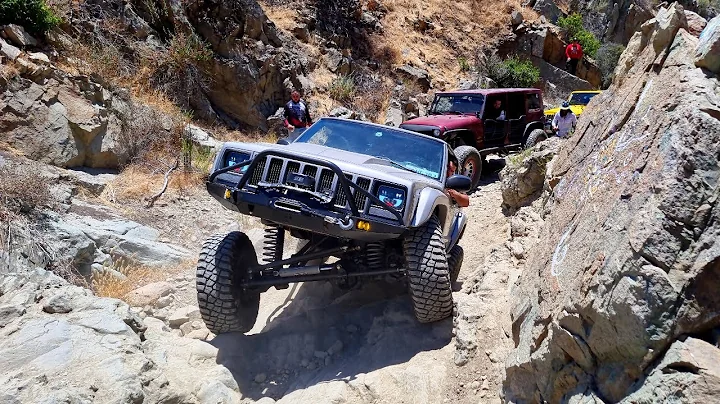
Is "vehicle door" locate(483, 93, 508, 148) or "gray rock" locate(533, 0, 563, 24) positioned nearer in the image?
"vehicle door" locate(483, 93, 508, 148)

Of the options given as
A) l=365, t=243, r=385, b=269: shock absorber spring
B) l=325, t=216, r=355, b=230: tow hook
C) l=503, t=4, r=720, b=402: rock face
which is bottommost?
l=365, t=243, r=385, b=269: shock absorber spring

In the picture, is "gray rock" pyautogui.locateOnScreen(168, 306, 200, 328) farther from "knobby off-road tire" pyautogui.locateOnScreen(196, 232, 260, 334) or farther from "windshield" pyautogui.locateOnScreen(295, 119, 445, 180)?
"windshield" pyautogui.locateOnScreen(295, 119, 445, 180)

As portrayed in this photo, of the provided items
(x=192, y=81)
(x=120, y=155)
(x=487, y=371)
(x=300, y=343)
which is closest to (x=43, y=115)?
(x=120, y=155)

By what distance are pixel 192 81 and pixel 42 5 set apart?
3106 mm

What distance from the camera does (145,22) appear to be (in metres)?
11.6

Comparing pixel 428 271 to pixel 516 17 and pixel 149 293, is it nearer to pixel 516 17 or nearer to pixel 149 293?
pixel 149 293

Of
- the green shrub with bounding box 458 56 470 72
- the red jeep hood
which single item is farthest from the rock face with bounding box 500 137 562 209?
the green shrub with bounding box 458 56 470 72

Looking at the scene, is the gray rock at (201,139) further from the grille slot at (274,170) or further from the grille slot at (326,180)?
the grille slot at (326,180)

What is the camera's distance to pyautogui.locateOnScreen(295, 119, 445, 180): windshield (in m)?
5.05

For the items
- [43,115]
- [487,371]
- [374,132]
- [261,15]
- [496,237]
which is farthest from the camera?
[261,15]

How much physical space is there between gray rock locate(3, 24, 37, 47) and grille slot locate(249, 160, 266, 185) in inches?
255

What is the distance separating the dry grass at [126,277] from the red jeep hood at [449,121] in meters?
4.95

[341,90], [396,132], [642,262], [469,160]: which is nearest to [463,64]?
[341,90]

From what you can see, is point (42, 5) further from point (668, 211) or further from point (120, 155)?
point (668, 211)
